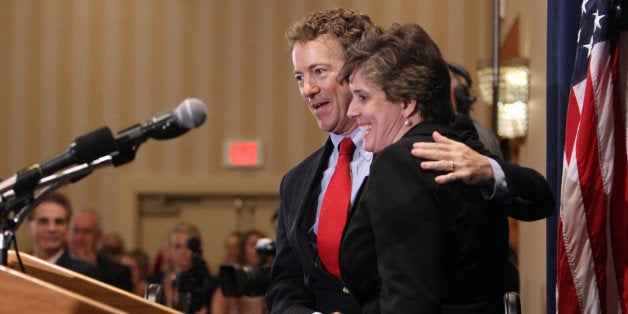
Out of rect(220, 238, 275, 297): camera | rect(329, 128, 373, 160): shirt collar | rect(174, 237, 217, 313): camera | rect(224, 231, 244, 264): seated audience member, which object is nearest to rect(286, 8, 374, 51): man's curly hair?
rect(329, 128, 373, 160): shirt collar

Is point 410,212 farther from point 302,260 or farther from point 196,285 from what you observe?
point 196,285

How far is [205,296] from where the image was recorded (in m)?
4.54

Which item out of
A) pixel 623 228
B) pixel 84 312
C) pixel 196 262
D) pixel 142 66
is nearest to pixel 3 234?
pixel 84 312

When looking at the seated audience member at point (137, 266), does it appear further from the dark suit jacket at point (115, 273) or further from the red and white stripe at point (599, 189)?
the red and white stripe at point (599, 189)

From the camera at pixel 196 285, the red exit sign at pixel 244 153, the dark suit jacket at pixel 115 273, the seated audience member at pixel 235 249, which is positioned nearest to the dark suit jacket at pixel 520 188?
the camera at pixel 196 285

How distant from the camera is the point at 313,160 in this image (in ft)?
9.68

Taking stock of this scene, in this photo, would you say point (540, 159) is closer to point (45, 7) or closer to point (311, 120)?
point (311, 120)

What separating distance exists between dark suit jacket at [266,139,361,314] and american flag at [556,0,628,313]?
0.71 m

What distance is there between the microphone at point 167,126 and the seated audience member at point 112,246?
6.77m

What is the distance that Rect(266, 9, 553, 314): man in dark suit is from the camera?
2.74 m

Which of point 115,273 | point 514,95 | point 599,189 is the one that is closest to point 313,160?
point 599,189

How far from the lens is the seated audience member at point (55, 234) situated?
5.58m

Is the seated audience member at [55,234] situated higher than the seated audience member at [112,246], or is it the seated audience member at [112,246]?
the seated audience member at [55,234]

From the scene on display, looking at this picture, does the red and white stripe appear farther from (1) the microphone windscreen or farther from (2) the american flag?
(1) the microphone windscreen
